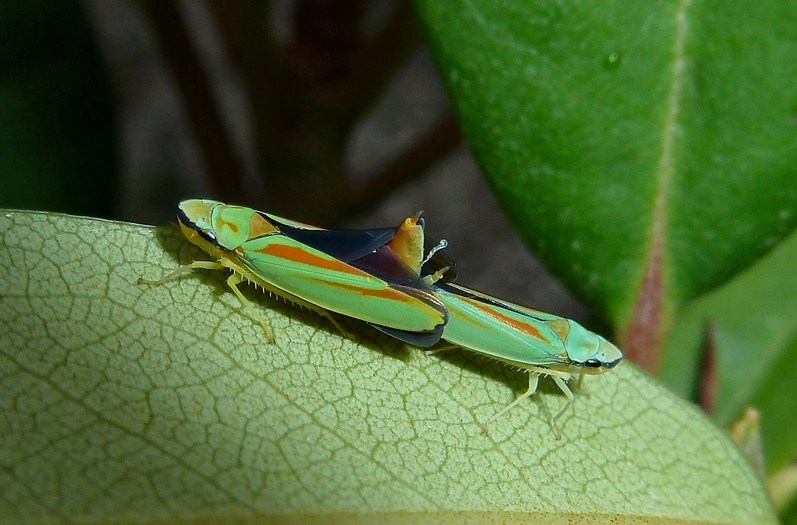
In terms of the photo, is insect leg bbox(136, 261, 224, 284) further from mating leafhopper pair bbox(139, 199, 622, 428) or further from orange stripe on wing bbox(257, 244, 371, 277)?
orange stripe on wing bbox(257, 244, 371, 277)

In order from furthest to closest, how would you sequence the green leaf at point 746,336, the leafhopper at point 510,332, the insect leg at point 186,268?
the green leaf at point 746,336
the leafhopper at point 510,332
the insect leg at point 186,268

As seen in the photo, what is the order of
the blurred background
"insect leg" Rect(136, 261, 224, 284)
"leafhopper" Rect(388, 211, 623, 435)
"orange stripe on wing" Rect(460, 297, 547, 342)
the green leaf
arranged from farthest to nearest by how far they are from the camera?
1. the blurred background
2. the green leaf
3. "orange stripe on wing" Rect(460, 297, 547, 342)
4. "leafhopper" Rect(388, 211, 623, 435)
5. "insect leg" Rect(136, 261, 224, 284)

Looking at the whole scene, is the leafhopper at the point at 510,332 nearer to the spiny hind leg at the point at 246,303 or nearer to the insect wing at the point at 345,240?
the insect wing at the point at 345,240

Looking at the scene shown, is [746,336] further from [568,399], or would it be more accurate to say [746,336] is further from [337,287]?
[337,287]

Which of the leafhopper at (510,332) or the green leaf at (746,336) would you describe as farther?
the green leaf at (746,336)

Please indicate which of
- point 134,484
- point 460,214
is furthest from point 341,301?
point 460,214

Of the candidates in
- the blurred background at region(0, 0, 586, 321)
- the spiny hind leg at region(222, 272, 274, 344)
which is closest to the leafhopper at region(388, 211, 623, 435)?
the spiny hind leg at region(222, 272, 274, 344)

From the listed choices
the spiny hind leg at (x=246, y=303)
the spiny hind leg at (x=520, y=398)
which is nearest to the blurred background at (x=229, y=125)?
the spiny hind leg at (x=246, y=303)
